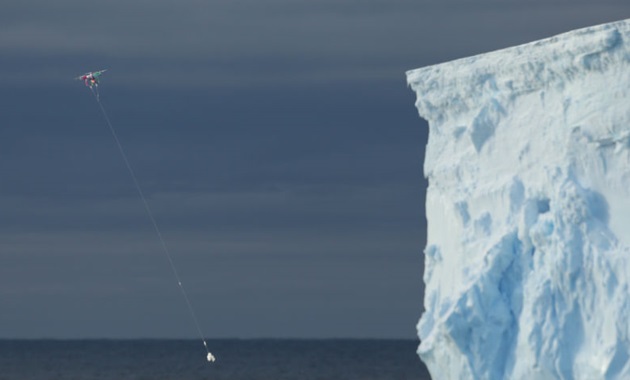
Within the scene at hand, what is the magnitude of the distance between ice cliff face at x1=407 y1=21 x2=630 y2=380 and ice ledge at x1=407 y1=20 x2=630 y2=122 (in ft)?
0.07

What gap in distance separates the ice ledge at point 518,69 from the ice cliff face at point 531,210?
23mm

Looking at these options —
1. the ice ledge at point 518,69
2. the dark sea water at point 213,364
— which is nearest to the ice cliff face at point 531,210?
the ice ledge at point 518,69

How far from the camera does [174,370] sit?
72562mm

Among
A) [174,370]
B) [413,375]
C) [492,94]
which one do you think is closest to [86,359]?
[174,370]

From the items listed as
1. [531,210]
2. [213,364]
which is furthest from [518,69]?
[213,364]

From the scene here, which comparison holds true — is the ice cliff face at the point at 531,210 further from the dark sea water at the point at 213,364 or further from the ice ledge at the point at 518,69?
the dark sea water at the point at 213,364

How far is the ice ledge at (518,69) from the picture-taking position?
984 inches

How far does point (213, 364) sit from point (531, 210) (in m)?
53.3

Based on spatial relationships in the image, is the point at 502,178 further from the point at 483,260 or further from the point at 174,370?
the point at 174,370

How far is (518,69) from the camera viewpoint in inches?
1054

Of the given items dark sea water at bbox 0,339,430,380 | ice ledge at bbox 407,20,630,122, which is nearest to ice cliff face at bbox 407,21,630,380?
ice ledge at bbox 407,20,630,122

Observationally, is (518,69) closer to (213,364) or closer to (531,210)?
(531,210)

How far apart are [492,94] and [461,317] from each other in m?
4.14

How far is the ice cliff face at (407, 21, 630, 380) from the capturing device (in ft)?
81.1
